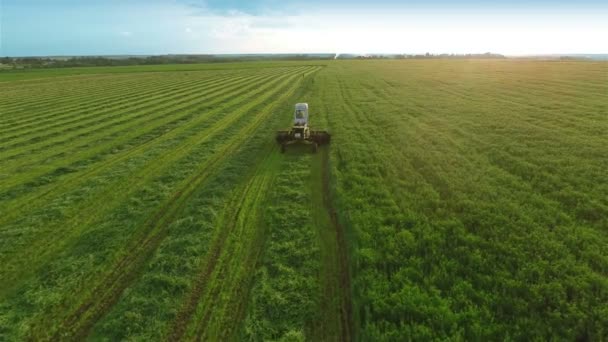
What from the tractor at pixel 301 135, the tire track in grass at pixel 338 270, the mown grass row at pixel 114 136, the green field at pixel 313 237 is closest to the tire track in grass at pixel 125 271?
the green field at pixel 313 237

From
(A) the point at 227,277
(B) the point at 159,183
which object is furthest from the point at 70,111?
(A) the point at 227,277

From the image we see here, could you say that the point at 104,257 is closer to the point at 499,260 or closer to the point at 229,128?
the point at 499,260

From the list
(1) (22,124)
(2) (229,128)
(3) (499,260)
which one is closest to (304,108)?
(2) (229,128)

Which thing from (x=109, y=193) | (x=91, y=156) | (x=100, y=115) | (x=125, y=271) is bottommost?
(x=125, y=271)

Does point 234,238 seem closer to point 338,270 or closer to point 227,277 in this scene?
point 227,277

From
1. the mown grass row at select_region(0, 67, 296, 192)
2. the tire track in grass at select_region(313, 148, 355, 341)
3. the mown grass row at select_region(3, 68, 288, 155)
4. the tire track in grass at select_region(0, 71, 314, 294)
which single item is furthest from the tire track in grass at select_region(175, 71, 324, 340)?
the mown grass row at select_region(3, 68, 288, 155)

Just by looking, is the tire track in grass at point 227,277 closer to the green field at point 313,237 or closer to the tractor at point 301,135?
the green field at point 313,237

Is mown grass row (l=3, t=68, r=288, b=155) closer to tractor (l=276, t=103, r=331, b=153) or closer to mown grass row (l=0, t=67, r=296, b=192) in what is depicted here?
mown grass row (l=0, t=67, r=296, b=192)
